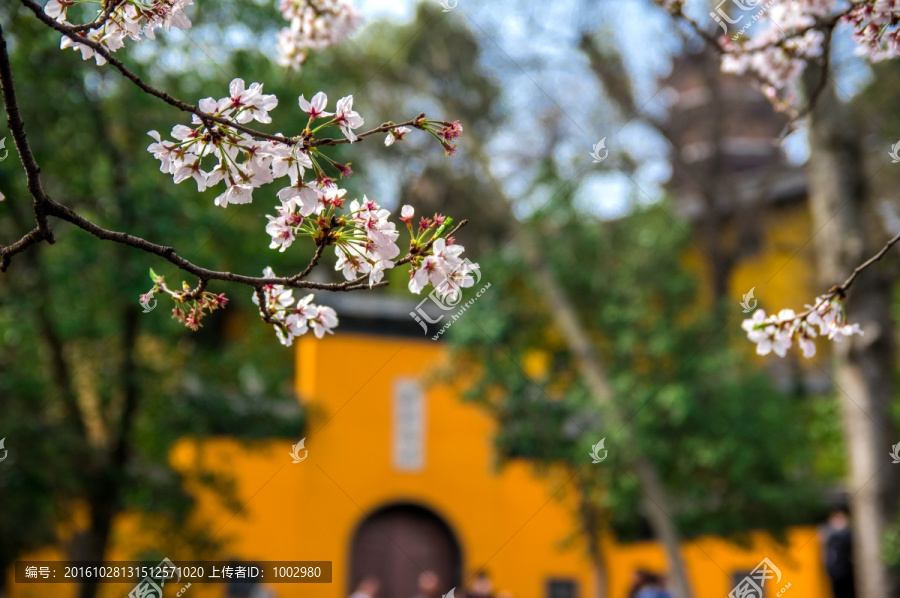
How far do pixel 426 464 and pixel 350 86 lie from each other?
19.7ft

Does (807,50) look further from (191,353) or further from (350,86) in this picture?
(350,86)

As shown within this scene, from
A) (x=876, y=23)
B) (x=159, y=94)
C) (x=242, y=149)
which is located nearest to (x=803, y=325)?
(x=876, y=23)

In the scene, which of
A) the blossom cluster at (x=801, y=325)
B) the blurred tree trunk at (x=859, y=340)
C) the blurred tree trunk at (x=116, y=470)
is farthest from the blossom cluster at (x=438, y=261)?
the blurred tree trunk at (x=116, y=470)

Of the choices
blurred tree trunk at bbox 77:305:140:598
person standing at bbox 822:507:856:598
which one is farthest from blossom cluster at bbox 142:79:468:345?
person standing at bbox 822:507:856:598

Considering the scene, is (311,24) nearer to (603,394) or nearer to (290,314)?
(290,314)

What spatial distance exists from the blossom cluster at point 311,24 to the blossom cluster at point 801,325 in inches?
83.9

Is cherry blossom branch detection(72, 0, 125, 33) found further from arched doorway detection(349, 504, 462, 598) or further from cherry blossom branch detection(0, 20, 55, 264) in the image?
arched doorway detection(349, 504, 462, 598)

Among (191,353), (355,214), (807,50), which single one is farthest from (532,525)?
(355,214)

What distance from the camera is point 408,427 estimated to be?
49.0 ft

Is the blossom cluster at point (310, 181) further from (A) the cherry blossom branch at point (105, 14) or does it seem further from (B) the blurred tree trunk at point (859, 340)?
(B) the blurred tree trunk at point (859, 340)

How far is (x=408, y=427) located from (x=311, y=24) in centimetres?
1148

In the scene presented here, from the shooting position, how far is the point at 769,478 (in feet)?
36.5

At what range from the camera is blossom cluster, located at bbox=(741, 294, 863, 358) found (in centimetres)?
287

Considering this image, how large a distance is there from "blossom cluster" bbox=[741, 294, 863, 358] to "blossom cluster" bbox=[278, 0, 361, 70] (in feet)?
6.99
